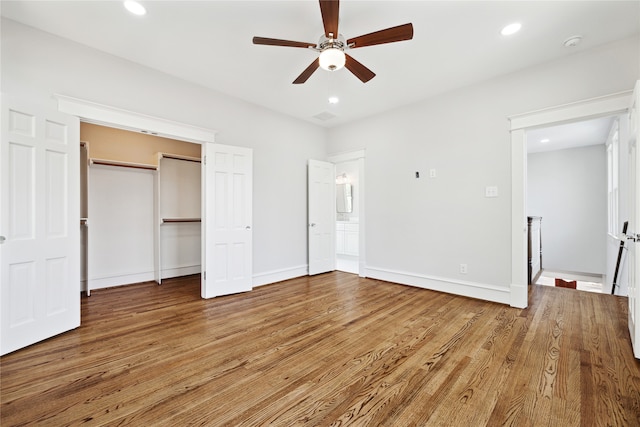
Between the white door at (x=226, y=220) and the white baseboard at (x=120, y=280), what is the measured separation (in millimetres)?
1590

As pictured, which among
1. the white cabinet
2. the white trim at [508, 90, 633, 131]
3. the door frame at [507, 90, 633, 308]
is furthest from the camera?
the white cabinet

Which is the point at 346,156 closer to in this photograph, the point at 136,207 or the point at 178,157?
the point at 178,157

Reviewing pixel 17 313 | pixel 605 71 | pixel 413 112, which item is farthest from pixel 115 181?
pixel 605 71

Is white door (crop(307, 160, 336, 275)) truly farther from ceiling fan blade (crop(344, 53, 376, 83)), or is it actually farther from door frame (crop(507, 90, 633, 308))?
door frame (crop(507, 90, 633, 308))

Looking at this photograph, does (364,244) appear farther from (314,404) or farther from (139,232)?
(139,232)

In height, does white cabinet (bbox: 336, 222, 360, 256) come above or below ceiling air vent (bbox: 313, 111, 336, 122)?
below

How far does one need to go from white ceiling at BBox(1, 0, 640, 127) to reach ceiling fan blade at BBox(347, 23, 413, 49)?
1.08 ft

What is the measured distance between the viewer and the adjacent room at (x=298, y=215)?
6.09 feet

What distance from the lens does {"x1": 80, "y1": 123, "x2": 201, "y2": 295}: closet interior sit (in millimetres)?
4125

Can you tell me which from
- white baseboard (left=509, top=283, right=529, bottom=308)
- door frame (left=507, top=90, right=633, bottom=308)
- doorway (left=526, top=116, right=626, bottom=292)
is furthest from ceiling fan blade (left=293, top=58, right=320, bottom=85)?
doorway (left=526, top=116, right=626, bottom=292)

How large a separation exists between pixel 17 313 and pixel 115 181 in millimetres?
2553

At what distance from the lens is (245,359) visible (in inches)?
86.5

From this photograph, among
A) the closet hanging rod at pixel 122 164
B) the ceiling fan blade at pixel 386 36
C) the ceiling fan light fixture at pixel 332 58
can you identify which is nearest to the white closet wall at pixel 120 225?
the closet hanging rod at pixel 122 164

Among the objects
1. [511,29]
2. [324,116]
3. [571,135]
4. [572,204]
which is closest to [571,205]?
[572,204]
